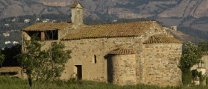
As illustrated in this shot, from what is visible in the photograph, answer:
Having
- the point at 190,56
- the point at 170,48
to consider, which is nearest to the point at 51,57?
the point at 170,48

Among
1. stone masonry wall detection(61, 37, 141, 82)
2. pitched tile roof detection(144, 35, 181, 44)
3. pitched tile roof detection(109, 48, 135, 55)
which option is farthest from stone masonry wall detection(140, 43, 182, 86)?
stone masonry wall detection(61, 37, 141, 82)

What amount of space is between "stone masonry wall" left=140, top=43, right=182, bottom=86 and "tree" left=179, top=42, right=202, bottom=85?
118 inches

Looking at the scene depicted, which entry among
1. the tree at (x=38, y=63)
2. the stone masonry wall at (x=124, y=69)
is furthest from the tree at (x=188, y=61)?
the tree at (x=38, y=63)

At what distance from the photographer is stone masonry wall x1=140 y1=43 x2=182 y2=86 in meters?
50.0

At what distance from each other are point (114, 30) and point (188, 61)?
11.9m

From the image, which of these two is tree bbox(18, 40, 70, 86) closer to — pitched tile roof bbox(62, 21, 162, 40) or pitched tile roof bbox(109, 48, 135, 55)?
pitched tile roof bbox(109, 48, 135, 55)

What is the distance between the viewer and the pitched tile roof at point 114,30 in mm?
50781

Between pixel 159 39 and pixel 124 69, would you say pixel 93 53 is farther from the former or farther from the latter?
pixel 159 39

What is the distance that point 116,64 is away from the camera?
49219mm

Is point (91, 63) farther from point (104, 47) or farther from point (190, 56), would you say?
point (190, 56)

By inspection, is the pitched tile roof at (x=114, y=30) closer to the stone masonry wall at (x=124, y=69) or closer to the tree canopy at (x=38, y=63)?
the stone masonry wall at (x=124, y=69)

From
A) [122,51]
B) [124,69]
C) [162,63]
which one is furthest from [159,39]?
[124,69]

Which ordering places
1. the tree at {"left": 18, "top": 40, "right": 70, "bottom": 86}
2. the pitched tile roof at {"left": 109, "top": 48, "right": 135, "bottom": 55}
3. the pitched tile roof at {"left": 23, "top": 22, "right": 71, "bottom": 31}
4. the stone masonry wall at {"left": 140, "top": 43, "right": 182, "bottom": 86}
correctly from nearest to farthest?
→ the tree at {"left": 18, "top": 40, "right": 70, "bottom": 86}
the pitched tile roof at {"left": 109, "top": 48, "right": 135, "bottom": 55}
the stone masonry wall at {"left": 140, "top": 43, "right": 182, "bottom": 86}
the pitched tile roof at {"left": 23, "top": 22, "right": 71, "bottom": 31}

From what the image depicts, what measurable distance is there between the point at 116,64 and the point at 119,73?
0.84 m
